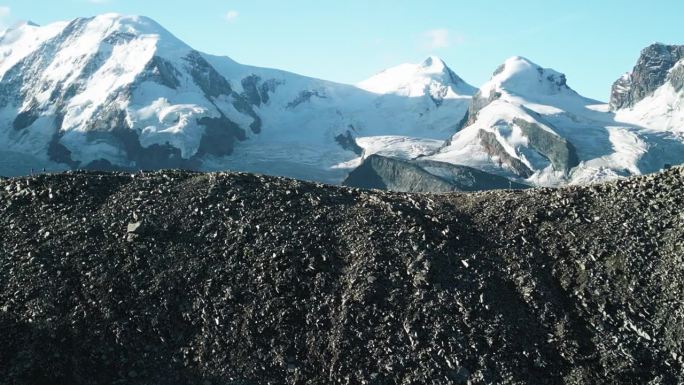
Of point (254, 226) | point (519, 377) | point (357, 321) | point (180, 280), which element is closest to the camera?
point (519, 377)

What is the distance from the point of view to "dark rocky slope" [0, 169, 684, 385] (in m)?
32.0

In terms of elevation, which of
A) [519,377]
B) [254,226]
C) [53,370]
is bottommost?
[53,370]

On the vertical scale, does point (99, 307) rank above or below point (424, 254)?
below

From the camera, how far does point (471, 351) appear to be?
32281 mm

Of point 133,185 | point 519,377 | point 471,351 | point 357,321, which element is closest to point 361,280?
point 357,321

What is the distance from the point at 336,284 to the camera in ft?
117

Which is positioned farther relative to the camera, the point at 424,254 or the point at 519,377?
the point at 424,254

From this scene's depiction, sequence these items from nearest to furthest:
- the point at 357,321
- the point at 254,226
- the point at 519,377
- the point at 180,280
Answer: the point at 519,377 → the point at 357,321 → the point at 180,280 → the point at 254,226

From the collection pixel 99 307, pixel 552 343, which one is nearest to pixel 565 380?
pixel 552 343

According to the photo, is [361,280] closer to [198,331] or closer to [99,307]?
[198,331]

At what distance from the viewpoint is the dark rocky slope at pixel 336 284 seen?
3203cm

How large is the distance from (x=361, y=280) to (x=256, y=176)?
38.5ft

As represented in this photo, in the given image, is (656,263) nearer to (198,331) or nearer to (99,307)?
(198,331)

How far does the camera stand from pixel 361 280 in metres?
35.7
